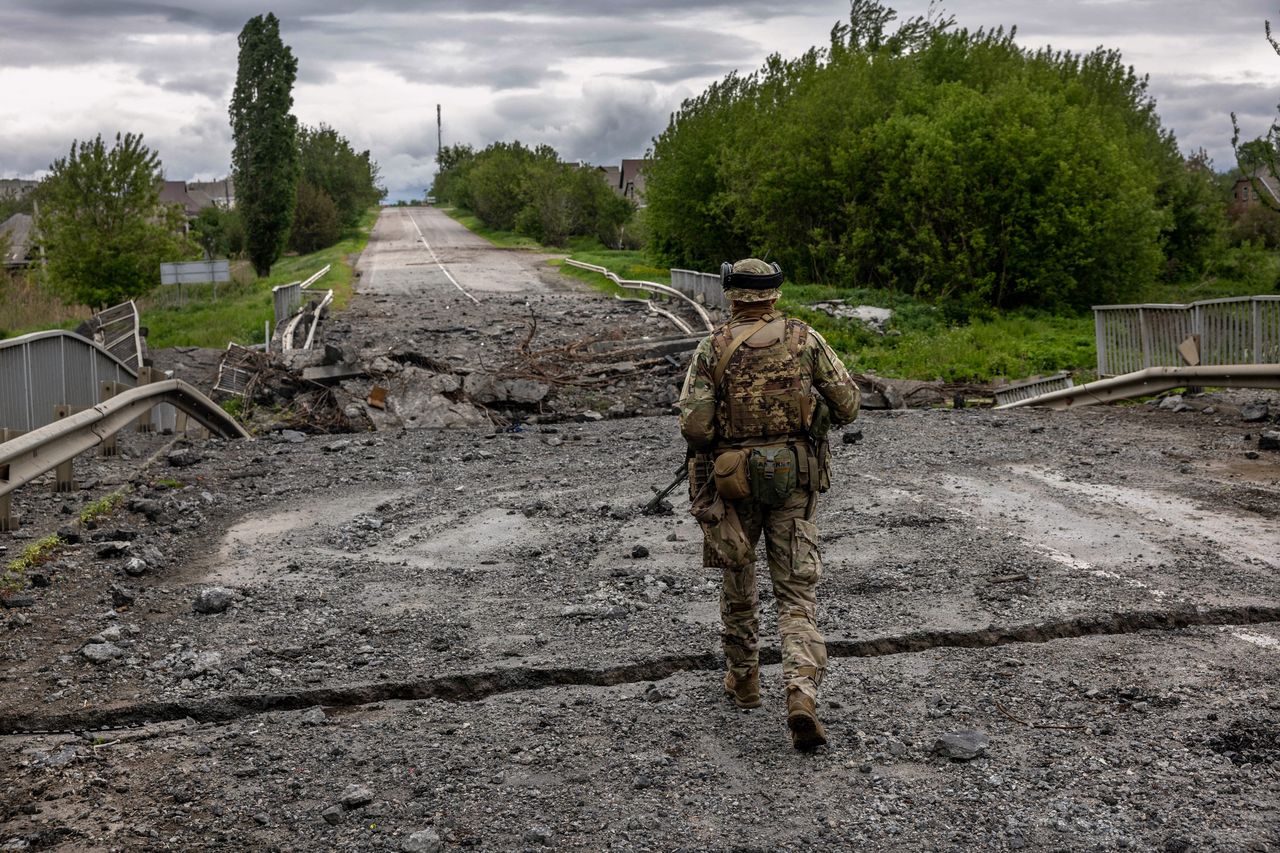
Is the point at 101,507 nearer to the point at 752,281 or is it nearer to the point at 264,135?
the point at 752,281

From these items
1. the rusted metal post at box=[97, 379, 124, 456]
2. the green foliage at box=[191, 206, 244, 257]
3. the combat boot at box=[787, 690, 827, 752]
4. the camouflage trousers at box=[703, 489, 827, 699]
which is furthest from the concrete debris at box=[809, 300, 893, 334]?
the green foliage at box=[191, 206, 244, 257]

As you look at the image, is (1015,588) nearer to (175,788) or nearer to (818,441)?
(818,441)

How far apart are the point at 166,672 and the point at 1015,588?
4.00 m

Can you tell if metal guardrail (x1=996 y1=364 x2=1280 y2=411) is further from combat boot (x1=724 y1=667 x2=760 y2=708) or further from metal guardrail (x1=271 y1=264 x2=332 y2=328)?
metal guardrail (x1=271 y1=264 x2=332 y2=328)

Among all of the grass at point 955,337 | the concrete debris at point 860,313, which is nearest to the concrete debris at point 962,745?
the grass at point 955,337

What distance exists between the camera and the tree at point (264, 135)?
1918 inches

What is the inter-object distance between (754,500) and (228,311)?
32097mm

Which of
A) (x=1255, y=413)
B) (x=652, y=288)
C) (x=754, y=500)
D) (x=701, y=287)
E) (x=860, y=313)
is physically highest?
(x=652, y=288)

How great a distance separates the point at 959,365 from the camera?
19078 mm

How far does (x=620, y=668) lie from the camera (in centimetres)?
514

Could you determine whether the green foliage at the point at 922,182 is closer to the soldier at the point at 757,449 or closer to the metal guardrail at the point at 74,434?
the metal guardrail at the point at 74,434

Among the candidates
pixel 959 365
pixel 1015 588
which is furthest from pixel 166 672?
pixel 959 365

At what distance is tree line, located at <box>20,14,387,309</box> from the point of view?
41.4 meters

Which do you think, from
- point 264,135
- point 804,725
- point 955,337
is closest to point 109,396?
point 804,725
